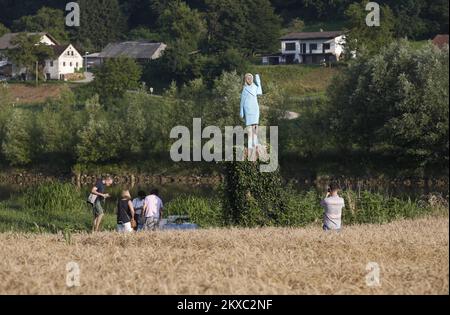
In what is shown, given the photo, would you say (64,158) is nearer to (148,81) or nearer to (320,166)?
(320,166)

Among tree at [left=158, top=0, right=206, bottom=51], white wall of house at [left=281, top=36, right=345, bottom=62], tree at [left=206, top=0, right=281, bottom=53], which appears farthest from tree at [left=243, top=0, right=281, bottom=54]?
tree at [left=158, top=0, right=206, bottom=51]

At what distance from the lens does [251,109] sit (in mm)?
18984

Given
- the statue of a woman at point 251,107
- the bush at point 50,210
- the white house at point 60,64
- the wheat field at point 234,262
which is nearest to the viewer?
the wheat field at point 234,262

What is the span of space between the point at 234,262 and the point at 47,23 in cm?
10966

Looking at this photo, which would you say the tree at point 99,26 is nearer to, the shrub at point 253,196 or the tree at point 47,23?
the tree at point 47,23

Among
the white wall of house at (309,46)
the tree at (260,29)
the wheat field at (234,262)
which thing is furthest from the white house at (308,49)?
the wheat field at (234,262)

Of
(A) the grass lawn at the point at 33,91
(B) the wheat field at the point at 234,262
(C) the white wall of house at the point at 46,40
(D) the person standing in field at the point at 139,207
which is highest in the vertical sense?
(C) the white wall of house at the point at 46,40

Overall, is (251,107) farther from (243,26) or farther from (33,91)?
(243,26)

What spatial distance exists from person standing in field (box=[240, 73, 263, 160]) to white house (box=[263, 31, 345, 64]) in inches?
3023

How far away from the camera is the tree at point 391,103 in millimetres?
40281

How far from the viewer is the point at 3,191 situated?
45094 millimetres

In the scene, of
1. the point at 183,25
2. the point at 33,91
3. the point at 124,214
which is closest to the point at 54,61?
the point at 33,91

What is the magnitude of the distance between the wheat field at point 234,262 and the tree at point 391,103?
24478mm

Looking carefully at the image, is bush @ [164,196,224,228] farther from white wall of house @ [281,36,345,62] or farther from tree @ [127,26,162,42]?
tree @ [127,26,162,42]
